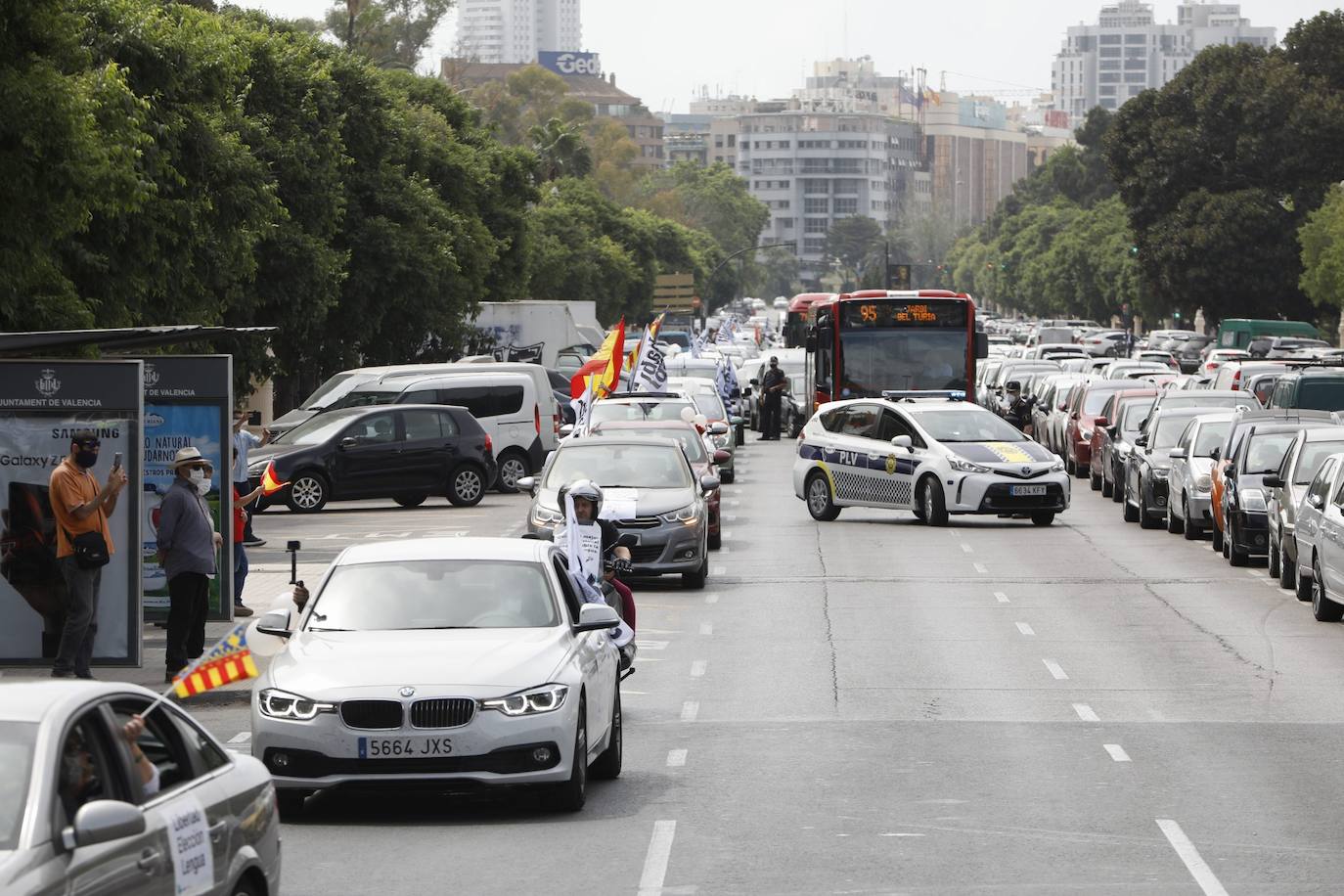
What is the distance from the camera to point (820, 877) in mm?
9891

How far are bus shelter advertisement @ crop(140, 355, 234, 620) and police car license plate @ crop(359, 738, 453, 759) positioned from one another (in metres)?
8.29

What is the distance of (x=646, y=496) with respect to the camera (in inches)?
932

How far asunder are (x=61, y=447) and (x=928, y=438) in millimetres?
17390

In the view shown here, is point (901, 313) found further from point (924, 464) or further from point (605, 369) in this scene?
point (924, 464)

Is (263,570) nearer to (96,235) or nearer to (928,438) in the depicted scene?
(96,235)

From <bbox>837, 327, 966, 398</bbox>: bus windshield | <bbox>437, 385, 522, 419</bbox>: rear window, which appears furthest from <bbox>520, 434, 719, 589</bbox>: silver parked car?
<bbox>837, 327, 966, 398</bbox>: bus windshield

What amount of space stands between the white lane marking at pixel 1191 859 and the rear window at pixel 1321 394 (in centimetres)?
2440

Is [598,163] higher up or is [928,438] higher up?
[598,163]

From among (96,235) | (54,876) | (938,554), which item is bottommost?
(938,554)

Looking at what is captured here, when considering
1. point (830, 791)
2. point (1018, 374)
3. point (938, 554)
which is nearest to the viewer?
point (830, 791)

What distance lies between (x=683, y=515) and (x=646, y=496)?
1.76 feet

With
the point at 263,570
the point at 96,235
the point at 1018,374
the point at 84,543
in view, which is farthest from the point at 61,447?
the point at 1018,374

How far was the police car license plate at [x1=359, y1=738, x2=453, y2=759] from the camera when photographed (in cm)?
1090

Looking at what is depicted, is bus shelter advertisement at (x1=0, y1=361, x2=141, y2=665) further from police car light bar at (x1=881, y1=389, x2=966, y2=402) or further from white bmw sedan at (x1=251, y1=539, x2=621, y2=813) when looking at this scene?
police car light bar at (x1=881, y1=389, x2=966, y2=402)
